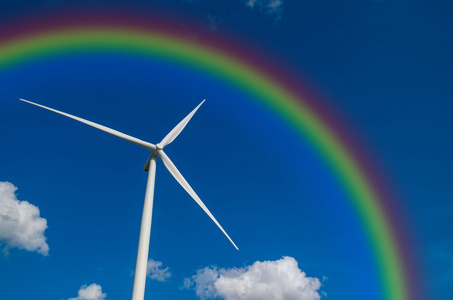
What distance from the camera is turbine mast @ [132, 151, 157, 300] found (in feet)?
66.1

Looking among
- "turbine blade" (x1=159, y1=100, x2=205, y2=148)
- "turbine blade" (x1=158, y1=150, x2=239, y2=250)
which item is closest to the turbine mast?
"turbine blade" (x1=158, y1=150, x2=239, y2=250)

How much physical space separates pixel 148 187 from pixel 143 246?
4994 millimetres

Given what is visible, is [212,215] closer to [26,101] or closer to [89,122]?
[89,122]

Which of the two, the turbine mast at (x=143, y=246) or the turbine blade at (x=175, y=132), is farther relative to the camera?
the turbine blade at (x=175, y=132)

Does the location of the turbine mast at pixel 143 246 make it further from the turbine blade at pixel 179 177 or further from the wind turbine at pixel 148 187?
the turbine blade at pixel 179 177

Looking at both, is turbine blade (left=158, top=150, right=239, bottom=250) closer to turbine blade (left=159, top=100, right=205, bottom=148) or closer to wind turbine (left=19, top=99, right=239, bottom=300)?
wind turbine (left=19, top=99, right=239, bottom=300)

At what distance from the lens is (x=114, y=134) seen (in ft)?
93.0

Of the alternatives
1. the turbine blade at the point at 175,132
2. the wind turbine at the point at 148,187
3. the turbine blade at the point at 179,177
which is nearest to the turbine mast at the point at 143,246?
the wind turbine at the point at 148,187

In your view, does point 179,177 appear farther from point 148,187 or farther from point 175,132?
point 175,132

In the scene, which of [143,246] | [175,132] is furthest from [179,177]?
[143,246]

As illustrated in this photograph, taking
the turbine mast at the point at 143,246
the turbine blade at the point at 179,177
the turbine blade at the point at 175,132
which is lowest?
the turbine mast at the point at 143,246

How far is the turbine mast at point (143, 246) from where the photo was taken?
20156 millimetres

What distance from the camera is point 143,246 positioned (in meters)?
21.9

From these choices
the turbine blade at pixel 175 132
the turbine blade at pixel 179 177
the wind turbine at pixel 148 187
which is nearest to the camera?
the wind turbine at pixel 148 187
